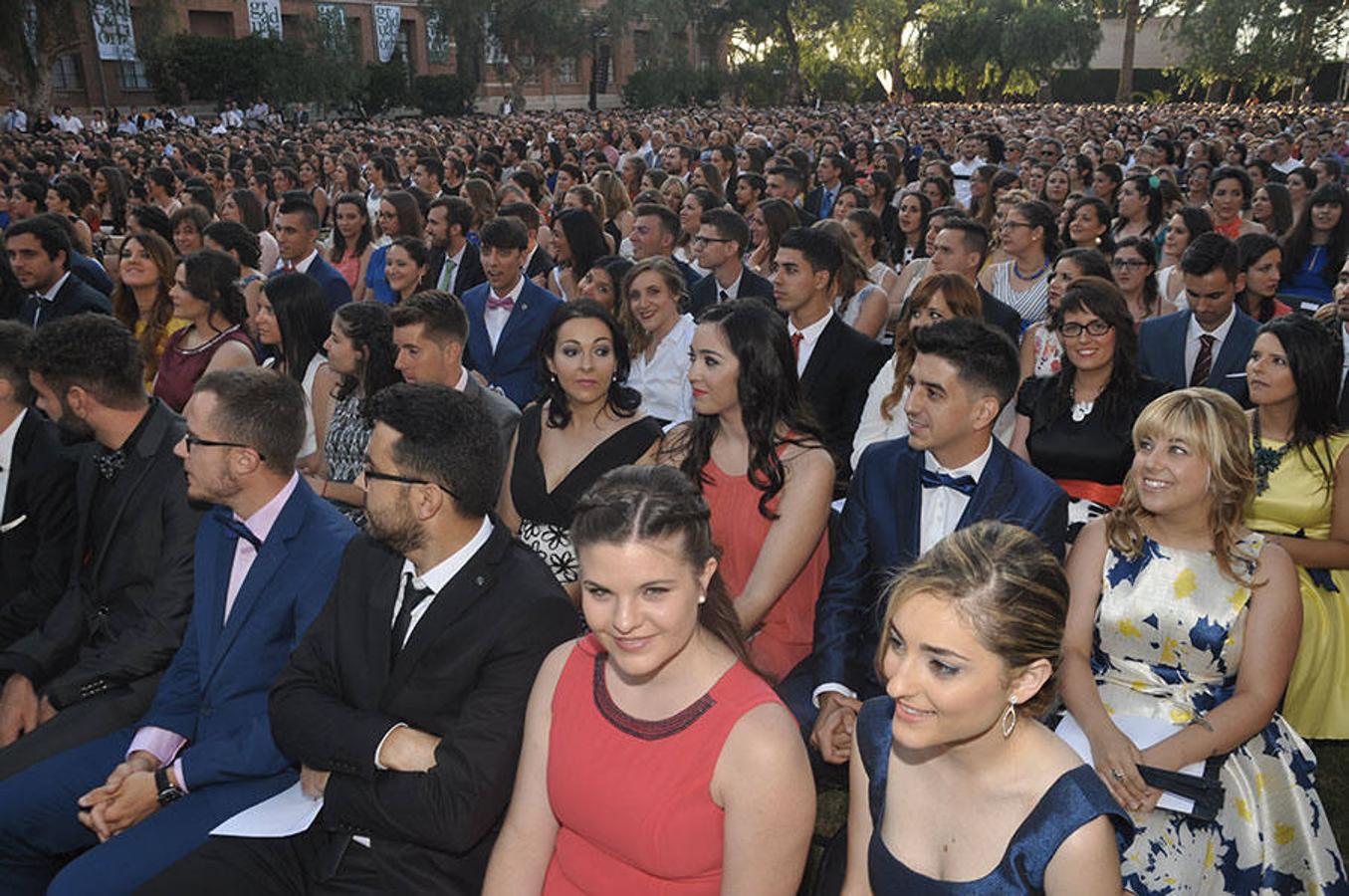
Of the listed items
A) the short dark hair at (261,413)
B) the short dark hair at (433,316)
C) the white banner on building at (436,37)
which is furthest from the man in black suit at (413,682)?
the white banner on building at (436,37)

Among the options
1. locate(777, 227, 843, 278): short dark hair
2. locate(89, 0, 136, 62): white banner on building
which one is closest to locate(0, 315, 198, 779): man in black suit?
locate(777, 227, 843, 278): short dark hair

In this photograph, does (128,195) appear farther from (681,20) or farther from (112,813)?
(681,20)

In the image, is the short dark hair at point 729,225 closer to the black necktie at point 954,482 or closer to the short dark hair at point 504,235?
the short dark hair at point 504,235

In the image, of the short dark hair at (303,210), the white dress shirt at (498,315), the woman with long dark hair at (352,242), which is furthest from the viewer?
the woman with long dark hair at (352,242)

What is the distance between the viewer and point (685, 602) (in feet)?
7.23

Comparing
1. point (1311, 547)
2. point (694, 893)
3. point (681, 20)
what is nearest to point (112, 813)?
point (694, 893)

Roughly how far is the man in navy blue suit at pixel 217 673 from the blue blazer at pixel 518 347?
2.92 m

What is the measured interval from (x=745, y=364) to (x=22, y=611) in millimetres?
2898

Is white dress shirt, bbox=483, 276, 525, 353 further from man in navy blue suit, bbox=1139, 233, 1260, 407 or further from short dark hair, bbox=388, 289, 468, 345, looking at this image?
man in navy blue suit, bbox=1139, 233, 1260, 407

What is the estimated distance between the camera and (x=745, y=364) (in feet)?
11.8

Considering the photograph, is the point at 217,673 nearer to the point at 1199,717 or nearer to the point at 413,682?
the point at 413,682

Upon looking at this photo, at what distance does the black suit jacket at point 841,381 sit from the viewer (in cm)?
521

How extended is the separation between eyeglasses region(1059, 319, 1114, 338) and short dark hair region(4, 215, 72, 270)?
626cm

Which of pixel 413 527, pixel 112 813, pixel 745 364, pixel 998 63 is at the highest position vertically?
pixel 998 63
